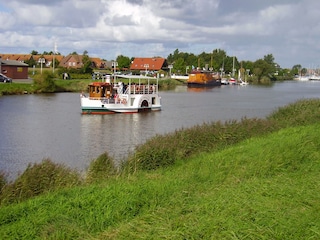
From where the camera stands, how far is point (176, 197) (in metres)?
7.82

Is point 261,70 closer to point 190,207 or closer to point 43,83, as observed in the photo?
point 43,83

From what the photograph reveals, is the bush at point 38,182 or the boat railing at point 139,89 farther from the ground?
the boat railing at point 139,89

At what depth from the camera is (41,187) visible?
10008mm

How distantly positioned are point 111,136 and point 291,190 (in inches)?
707

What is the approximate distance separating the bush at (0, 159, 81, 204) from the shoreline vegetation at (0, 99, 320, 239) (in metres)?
0.02

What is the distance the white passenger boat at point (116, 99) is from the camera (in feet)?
120

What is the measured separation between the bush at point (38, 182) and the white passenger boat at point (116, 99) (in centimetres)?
2573

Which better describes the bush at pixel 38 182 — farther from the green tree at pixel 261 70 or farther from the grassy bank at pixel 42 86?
the green tree at pixel 261 70

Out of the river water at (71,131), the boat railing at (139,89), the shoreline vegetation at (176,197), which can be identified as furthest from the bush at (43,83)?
the shoreline vegetation at (176,197)

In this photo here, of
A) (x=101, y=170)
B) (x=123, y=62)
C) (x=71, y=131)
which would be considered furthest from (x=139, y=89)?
(x=123, y=62)

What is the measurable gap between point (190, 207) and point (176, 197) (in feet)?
2.67

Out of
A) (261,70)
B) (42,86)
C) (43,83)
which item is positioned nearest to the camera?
(42,86)

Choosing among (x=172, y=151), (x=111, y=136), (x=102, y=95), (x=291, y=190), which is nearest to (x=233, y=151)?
(x=172, y=151)

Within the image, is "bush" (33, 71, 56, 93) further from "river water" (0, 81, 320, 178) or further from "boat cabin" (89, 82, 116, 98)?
"boat cabin" (89, 82, 116, 98)
